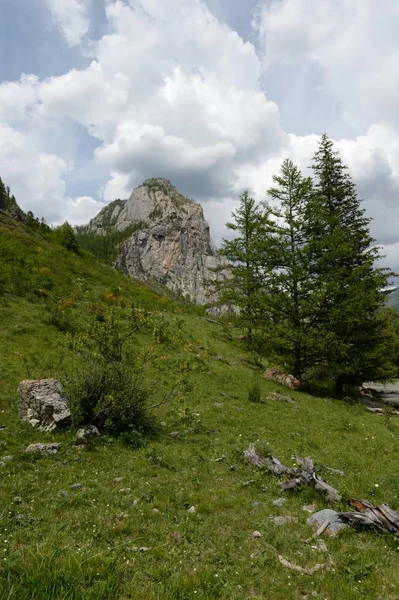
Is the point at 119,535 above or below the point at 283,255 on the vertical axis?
below

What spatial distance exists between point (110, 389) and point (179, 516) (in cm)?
540

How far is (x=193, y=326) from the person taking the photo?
32.5 m

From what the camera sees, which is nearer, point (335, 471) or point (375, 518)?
point (375, 518)

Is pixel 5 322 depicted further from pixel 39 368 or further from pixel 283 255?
pixel 283 255

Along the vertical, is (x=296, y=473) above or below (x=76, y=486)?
below

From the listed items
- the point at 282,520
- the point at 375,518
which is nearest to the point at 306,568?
the point at 282,520

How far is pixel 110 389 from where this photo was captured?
11391 millimetres

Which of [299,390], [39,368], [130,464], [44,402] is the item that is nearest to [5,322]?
[39,368]

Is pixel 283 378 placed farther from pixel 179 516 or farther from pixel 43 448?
pixel 179 516

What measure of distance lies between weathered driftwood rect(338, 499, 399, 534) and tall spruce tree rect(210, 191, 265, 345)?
2115 cm

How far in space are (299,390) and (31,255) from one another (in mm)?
27433

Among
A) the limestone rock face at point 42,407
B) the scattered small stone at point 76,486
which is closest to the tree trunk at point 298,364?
the limestone rock face at point 42,407

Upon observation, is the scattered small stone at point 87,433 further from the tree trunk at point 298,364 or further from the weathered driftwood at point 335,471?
the tree trunk at point 298,364

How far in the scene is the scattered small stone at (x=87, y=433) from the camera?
9.95 metres
